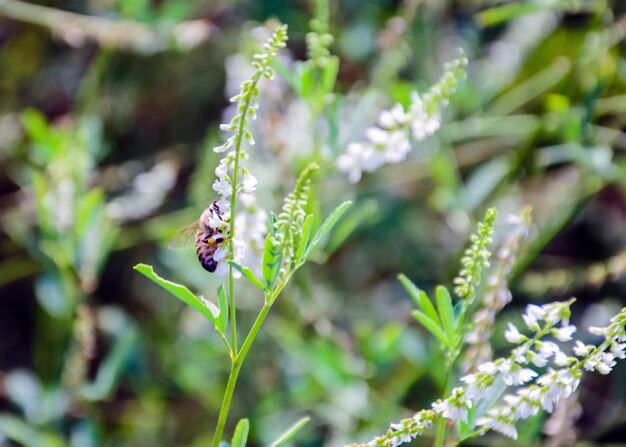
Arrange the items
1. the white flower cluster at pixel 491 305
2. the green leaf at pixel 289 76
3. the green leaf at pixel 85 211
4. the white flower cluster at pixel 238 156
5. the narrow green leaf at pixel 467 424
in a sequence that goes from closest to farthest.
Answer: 1. the white flower cluster at pixel 238 156
2. the narrow green leaf at pixel 467 424
3. the white flower cluster at pixel 491 305
4. the green leaf at pixel 289 76
5. the green leaf at pixel 85 211

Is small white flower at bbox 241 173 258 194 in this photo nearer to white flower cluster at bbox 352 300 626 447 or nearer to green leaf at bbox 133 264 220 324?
green leaf at bbox 133 264 220 324

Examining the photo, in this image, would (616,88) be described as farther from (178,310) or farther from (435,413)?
(435,413)

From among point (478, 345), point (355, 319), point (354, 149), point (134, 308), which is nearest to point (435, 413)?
point (478, 345)

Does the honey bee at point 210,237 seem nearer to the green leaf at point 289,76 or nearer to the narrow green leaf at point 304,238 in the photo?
the narrow green leaf at point 304,238

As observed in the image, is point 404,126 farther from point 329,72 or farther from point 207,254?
point 207,254

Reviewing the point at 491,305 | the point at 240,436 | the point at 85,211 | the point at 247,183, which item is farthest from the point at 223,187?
the point at 85,211

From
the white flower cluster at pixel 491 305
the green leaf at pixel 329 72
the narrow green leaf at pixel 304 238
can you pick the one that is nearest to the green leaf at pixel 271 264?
the narrow green leaf at pixel 304 238

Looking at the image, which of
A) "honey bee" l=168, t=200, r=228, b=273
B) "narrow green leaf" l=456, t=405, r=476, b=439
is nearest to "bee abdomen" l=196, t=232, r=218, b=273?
"honey bee" l=168, t=200, r=228, b=273
